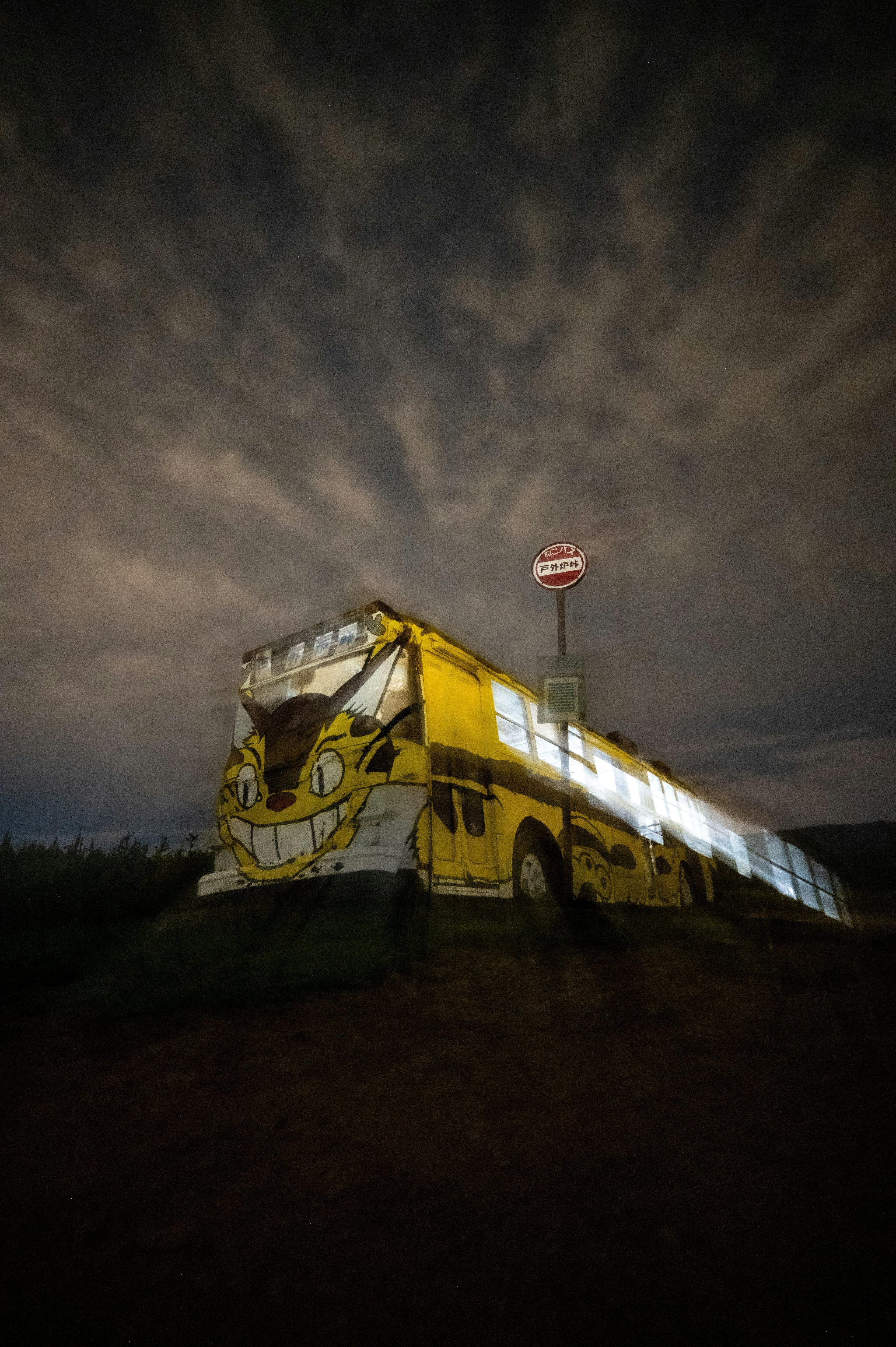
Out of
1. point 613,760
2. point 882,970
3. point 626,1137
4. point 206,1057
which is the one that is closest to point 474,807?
point 206,1057

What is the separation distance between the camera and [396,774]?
16.0ft

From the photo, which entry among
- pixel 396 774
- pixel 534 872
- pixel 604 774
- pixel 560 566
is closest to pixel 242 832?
pixel 396 774

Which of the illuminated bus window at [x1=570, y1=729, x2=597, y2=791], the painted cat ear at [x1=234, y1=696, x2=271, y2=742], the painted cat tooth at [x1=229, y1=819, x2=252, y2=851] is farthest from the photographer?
the illuminated bus window at [x1=570, y1=729, x2=597, y2=791]

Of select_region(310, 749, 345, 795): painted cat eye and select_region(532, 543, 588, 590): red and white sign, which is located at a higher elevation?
select_region(532, 543, 588, 590): red and white sign

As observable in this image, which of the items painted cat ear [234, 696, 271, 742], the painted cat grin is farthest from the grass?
painted cat ear [234, 696, 271, 742]

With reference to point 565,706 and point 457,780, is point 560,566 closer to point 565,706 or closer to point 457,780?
point 565,706

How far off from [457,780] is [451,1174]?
11.1 feet

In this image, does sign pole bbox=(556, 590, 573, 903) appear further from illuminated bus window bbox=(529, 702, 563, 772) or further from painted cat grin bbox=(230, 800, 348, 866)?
painted cat grin bbox=(230, 800, 348, 866)

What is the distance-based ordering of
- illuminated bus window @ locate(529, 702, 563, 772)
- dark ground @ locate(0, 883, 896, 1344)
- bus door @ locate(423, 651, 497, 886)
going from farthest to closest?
illuminated bus window @ locate(529, 702, 563, 772) → bus door @ locate(423, 651, 497, 886) → dark ground @ locate(0, 883, 896, 1344)

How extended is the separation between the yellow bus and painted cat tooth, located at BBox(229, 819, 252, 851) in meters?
0.01

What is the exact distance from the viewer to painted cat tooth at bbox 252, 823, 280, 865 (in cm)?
519

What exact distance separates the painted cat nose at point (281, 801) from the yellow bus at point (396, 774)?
0.04 feet

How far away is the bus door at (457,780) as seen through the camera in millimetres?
4949

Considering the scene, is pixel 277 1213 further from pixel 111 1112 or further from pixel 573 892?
pixel 573 892
